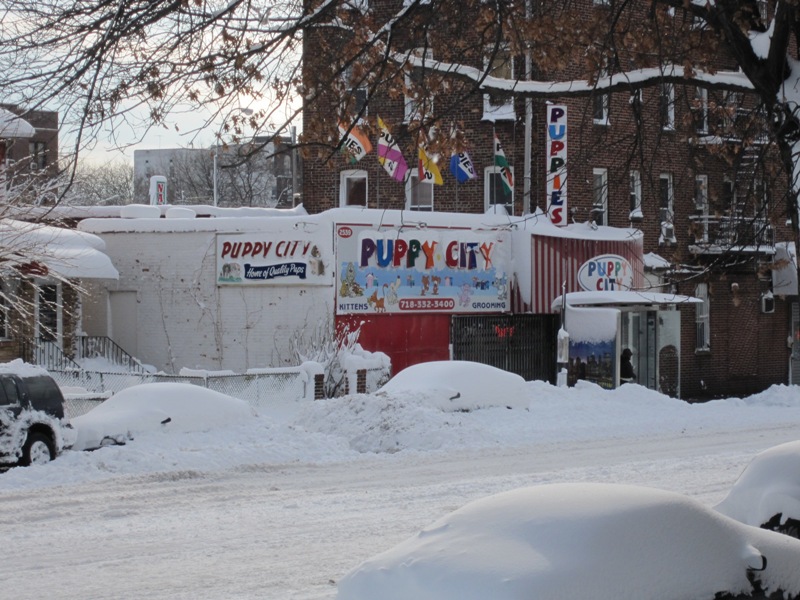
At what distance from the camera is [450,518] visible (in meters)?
5.67

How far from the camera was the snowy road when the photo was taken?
9414 millimetres

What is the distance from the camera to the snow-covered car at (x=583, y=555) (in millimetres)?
4914

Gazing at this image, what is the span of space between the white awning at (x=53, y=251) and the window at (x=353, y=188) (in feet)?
26.3

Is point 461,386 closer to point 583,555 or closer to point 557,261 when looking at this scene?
point 557,261

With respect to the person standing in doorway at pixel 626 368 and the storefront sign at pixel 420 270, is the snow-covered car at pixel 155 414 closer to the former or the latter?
the storefront sign at pixel 420 270

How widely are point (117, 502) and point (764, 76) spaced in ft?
27.4

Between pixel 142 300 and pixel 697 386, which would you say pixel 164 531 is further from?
pixel 697 386

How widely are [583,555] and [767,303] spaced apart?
112 ft

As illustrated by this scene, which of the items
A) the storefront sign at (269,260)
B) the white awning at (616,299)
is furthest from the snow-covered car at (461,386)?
the white awning at (616,299)

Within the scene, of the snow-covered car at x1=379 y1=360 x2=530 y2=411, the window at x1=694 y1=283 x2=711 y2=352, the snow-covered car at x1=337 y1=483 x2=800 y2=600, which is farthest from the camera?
the window at x1=694 y1=283 x2=711 y2=352

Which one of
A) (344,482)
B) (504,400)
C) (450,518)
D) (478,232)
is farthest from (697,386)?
(450,518)

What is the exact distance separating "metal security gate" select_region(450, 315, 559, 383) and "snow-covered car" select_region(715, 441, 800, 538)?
63.9ft

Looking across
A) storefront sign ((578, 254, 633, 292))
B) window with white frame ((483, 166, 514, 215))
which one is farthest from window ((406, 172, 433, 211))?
storefront sign ((578, 254, 633, 292))

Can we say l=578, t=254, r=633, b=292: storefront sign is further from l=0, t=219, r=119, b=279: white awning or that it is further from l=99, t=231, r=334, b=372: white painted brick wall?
l=0, t=219, r=119, b=279: white awning
